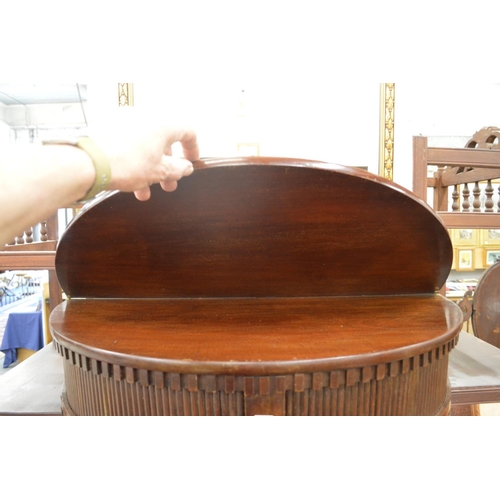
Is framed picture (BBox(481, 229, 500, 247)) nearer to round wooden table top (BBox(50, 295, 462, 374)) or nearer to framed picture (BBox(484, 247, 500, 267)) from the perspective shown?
framed picture (BBox(484, 247, 500, 267))

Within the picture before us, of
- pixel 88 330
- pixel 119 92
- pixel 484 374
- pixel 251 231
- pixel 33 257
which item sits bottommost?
pixel 484 374

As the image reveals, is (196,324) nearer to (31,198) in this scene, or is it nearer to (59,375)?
(31,198)

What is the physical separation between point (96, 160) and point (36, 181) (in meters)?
0.06

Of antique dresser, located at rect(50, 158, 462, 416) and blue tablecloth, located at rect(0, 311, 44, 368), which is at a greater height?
antique dresser, located at rect(50, 158, 462, 416)

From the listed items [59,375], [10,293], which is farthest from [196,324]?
[10,293]

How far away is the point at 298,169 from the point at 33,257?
55.2 inches

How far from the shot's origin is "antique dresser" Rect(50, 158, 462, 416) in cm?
44

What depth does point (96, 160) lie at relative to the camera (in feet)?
1.26

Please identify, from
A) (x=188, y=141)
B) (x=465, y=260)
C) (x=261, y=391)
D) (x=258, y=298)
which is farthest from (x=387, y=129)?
(x=261, y=391)

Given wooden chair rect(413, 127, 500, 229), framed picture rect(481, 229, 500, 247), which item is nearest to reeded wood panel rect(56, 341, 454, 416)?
wooden chair rect(413, 127, 500, 229)

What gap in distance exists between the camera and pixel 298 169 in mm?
521

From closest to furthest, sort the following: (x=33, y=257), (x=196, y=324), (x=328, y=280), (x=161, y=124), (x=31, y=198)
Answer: (x=31, y=198), (x=161, y=124), (x=196, y=324), (x=328, y=280), (x=33, y=257)

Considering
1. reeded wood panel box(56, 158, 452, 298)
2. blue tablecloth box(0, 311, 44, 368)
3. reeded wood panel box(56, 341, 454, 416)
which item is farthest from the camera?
blue tablecloth box(0, 311, 44, 368)

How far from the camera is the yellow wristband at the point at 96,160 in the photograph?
1.24 ft
